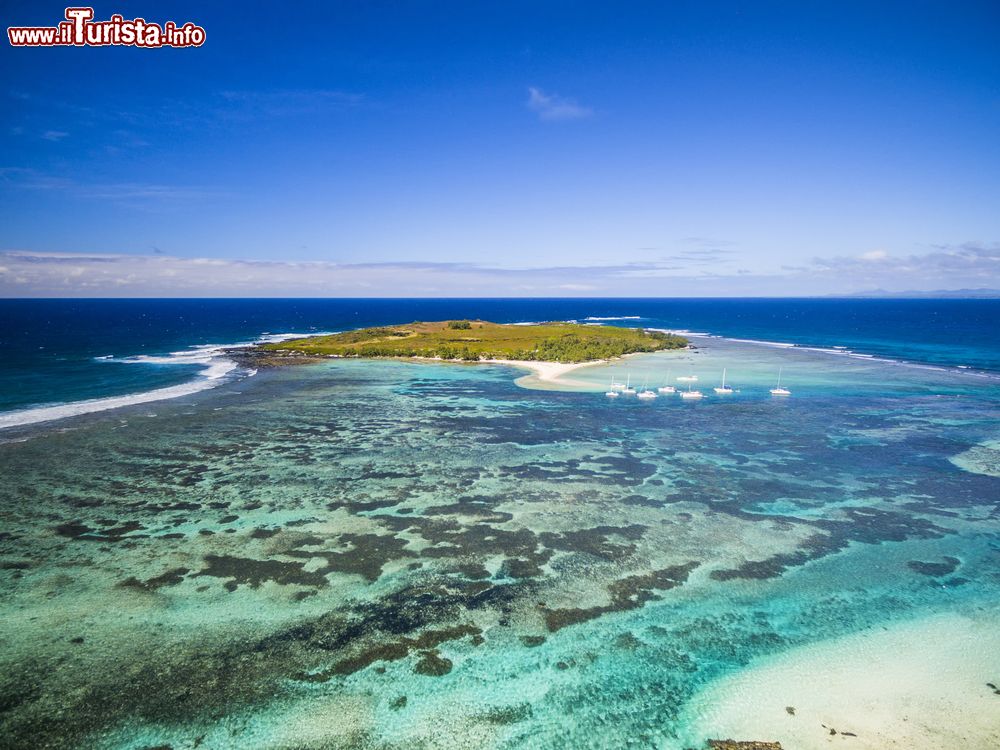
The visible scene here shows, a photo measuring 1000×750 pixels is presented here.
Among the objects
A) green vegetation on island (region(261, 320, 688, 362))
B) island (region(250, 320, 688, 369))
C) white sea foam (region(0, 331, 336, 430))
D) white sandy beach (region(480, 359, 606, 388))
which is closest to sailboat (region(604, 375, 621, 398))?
white sandy beach (region(480, 359, 606, 388))

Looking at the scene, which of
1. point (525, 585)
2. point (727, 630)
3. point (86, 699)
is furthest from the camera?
point (525, 585)

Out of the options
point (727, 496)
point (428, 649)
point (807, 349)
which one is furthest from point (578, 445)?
point (807, 349)

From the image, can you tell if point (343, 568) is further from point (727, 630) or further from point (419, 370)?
point (419, 370)

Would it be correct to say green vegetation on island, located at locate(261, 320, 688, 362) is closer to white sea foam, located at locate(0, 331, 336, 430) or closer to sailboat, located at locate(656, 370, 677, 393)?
white sea foam, located at locate(0, 331, 336, 430)

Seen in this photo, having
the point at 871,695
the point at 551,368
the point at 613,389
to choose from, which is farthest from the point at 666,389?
the point at 871,695

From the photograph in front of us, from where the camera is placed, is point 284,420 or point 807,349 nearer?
point 284,420

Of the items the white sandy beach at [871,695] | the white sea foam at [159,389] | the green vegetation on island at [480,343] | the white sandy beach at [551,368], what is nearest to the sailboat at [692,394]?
the white sandy beach at [551,368]
